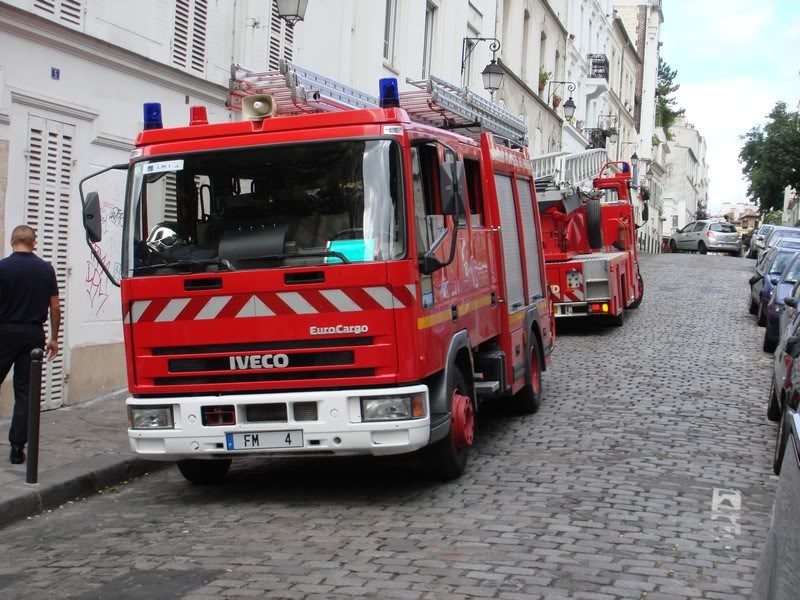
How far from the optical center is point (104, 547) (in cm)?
687

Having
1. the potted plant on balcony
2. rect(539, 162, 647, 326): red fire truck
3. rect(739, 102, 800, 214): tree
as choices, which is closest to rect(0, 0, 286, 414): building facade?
rect(539, 162, 647, 326): red fire truck

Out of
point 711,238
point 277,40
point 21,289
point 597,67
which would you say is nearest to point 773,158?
point 711,238

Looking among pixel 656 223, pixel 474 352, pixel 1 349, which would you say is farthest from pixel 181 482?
pixel 656 223

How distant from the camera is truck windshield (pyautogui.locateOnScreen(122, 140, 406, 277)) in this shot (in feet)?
24.7

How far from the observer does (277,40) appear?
16.7 metres

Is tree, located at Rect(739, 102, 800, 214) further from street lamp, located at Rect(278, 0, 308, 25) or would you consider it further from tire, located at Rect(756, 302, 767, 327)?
street lamp, located at Rect(278, 0, 308, 25)

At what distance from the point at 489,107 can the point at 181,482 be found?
4673 mm

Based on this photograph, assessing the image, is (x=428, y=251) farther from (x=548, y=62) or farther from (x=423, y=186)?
(x=548, y=62)

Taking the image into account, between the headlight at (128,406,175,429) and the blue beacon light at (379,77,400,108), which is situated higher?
the blue beacon light at (379,77,400,108)

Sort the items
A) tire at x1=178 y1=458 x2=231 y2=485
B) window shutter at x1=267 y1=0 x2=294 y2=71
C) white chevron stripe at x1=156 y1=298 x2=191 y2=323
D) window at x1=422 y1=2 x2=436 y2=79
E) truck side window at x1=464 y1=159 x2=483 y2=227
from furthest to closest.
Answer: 1. window at x1=422 y1=2 x2=436 y2=79
2. window shutter at x1=267 y1=0 x2=294 y2=71
3. truck side window at x1=464 y1=159 x2=483 y2=227
4. tire at x1=178 y1=458 x2=231 y2=485
5. white chevron stripe at x1=156 y1=298 x2=191 y2=323

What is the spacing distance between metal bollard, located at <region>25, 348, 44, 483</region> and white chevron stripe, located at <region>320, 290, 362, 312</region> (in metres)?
2.34

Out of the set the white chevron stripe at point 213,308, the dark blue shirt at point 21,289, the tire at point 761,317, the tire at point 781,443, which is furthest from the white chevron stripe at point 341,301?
the tire at point 761,317

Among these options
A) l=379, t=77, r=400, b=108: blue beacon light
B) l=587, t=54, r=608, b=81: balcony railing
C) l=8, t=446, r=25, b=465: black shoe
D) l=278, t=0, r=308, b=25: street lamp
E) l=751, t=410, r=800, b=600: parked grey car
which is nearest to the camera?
l=751, t=410, r=800, b=600: parked grey car

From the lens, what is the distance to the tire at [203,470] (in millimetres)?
8648
